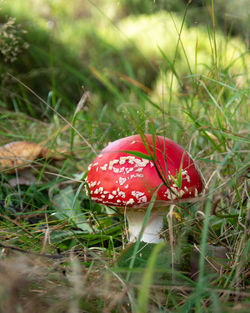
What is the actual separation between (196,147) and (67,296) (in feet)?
4.79

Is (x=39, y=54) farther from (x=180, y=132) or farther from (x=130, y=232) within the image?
(x=130, y=232)

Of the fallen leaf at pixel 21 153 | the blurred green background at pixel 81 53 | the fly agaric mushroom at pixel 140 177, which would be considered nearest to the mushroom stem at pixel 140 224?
the fly agaric mushroom at pixel 140 177

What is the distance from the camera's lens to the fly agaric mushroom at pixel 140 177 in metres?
1.18

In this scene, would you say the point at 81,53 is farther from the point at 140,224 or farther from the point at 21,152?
the point at 140,224

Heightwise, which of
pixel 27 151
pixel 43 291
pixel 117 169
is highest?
pixel 117 169

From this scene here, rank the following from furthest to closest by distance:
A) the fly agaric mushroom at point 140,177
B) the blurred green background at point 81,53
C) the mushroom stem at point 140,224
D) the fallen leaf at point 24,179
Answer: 1. the blurred green background at point 81,53
2. the fallen leaf at point 24,179
3. the mushroom stem at point 140,224
4. the fly agaric mushroom at point 140,177

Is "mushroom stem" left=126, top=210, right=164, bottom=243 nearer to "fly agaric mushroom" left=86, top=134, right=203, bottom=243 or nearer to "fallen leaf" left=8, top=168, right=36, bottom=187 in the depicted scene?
"fly agaric mushroom" left=86, top=134, right=203, bottom=243

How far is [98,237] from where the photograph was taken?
142 centimetres

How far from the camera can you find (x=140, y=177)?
3.93 feet

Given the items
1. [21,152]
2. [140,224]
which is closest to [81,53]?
[21,152]

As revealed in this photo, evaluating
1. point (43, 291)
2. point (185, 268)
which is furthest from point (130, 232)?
point (43, 291)

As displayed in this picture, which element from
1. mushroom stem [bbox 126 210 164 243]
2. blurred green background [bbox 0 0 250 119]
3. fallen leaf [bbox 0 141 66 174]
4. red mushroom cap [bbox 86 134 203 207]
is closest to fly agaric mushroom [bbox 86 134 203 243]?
red mushroom cap [bbox 86 134 203 207]

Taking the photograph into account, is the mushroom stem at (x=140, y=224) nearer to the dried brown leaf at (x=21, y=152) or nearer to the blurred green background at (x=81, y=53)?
the dried brown leaf at (x=21, y=152)

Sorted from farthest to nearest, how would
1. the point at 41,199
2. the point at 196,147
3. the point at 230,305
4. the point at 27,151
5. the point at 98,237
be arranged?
the point at 196,147 < the point at 27,151 < the point at 41,199 < the point at 98,237 < the point at 230,305
